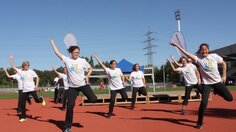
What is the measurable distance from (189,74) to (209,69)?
3589 mm

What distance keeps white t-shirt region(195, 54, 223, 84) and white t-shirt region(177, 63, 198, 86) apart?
11.0 ft

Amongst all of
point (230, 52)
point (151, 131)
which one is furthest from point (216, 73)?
point (230, 52)

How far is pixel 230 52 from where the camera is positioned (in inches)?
2591

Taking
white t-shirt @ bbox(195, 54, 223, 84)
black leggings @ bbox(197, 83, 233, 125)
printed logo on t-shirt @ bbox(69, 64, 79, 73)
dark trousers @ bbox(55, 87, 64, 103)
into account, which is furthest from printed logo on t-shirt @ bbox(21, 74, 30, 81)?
dark trousers @ bbox(55, 87, 64, 103)

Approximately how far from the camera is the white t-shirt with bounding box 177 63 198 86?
11609 mm

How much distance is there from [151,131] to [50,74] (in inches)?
4630

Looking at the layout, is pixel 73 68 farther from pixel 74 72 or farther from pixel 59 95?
pixel 59 95

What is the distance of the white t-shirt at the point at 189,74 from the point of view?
1161 cm

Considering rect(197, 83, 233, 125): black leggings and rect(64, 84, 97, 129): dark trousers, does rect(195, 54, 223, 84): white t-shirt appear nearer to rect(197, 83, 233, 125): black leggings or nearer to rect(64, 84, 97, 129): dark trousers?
rect(197, 83, 233, 125): black leggings

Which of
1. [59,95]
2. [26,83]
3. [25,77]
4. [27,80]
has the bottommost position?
[59,95]

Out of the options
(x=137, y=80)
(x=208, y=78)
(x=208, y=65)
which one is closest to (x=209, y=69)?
(x=208, y=65)

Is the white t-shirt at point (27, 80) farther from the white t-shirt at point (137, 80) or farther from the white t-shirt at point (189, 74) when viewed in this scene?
the white t-shirt at point (189, 74)

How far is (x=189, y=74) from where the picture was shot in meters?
11.7

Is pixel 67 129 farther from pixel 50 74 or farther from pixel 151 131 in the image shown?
pixel 50 74
